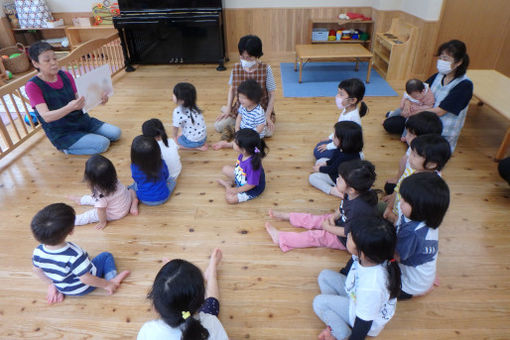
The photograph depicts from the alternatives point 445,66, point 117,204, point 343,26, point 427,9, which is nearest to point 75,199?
point 117,204

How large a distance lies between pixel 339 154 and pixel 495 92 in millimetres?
1966

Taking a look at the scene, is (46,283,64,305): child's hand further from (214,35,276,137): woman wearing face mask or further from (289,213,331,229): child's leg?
(214,35,276,137): woman wearing face mask

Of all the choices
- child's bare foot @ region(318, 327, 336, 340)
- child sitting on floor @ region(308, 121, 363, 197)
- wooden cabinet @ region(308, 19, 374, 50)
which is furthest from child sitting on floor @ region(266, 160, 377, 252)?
wooden cabinet @ region(308, 19, 374, 50)

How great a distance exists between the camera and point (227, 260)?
1.81 metres

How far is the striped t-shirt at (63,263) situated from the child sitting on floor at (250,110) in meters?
1.54

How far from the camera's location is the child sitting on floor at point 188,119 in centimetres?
248

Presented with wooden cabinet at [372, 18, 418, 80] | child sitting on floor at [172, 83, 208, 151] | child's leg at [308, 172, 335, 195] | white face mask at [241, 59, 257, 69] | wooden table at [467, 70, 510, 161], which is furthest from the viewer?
wooden cabinet at [372, 18, 418, 80]

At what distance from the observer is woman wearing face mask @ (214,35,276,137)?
102 inches

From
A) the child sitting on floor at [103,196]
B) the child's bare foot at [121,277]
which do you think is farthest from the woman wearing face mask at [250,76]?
the child's bare foot at [121,277]

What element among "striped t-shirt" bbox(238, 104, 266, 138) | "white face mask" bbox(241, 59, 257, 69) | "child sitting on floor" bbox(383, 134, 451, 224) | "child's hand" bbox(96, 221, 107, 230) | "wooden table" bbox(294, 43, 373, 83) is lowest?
"child's hand" bbox(96, 221, 107, 230)

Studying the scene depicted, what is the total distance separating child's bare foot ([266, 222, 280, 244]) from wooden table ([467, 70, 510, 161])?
2.06 meters

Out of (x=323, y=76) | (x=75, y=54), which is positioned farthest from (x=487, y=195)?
(x=75, y=54)

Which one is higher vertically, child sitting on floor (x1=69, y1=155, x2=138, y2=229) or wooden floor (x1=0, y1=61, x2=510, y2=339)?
child sitting on floor (x1=69, y1=155, x2=138, y2=229)

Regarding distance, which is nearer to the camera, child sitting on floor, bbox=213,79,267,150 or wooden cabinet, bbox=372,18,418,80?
child sitting on floor, bbox=213,79,267,150
